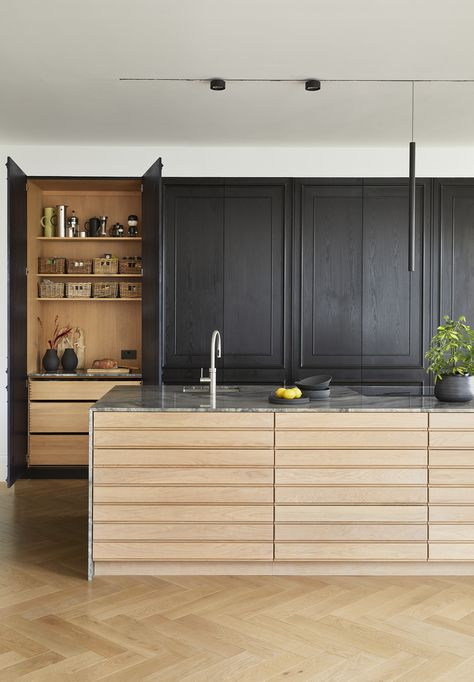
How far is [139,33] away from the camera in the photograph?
392 cm

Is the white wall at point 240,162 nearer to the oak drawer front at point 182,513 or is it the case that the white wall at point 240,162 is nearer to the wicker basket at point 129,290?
the wicker basket at point 129,290

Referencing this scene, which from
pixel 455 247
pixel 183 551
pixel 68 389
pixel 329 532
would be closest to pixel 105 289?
pixel 68 389

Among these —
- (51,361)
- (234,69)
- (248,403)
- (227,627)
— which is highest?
(234,69)

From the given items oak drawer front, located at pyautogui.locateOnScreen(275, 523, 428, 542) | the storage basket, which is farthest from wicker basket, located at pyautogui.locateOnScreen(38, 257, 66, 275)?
oak drawer front, located at pyautogui.locateOnScreen(275, 523, 428, 542)

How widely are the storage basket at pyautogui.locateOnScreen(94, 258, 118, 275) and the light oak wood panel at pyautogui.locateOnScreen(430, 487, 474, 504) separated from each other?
384 cm

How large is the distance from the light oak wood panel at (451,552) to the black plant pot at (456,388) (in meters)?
0.76

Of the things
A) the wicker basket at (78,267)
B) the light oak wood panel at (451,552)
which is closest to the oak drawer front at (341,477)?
the light oak wood panel at (451,552)

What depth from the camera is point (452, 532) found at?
152 inches

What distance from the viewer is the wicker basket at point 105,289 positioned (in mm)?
6746

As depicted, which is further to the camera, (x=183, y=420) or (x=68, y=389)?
(x=68, y=389)

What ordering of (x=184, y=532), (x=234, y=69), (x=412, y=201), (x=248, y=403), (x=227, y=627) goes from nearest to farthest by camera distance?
(x=227, y=627)
(x=184, y=532)
(x=248, y=403)
(x=412, y=201)
(x=234, y=69)

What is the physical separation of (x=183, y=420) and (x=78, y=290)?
321cm

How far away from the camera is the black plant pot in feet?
13.2

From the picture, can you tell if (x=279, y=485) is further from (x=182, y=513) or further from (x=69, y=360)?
(x=69, y=360)
